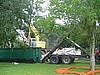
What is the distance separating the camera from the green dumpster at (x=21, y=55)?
80.0ft

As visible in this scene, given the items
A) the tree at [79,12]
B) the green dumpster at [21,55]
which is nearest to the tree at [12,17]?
the tree at [79,12]

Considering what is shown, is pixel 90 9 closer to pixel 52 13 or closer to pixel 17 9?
pixel 52 13

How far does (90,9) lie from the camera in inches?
574

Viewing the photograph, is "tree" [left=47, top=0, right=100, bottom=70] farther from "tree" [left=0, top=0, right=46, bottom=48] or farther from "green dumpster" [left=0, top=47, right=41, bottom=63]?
"green dumpster" [left=0, top=47, right=41, bottom=63]

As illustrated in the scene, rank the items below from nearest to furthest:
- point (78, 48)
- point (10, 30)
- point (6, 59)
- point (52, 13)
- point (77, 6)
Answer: point (77, 6), point (52, 13), point (10, 30), point (78, 48), point (6, 59)

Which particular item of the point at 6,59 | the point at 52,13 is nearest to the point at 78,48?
the point at 6,59

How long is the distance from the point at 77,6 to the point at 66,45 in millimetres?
10120

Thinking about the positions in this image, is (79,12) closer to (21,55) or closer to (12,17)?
(12,17)

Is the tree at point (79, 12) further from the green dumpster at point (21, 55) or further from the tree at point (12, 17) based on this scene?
the green dumpster at point (21, 55)

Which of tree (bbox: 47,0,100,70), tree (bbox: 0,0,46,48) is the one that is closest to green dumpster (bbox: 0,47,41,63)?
tree (bbox: 0,0,46,48)

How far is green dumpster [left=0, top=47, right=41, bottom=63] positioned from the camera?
24392mm

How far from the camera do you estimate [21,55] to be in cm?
2467

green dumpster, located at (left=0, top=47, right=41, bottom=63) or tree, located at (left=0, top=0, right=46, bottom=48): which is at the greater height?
tree, located at (left=0, top=0, right=46, bottom=48)

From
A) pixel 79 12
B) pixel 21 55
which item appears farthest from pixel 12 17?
pixel 21 55
